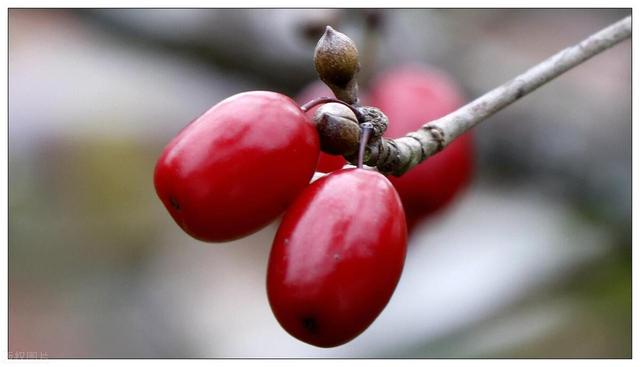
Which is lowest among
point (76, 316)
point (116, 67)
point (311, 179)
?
point (76, 316)

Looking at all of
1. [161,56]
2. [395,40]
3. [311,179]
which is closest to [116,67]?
[161,56]

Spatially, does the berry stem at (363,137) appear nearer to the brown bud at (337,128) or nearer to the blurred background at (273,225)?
the brown bud at (337,128)

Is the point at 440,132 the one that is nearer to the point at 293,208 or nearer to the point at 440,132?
the point at 440,132

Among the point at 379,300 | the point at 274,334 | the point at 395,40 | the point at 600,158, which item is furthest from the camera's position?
the point at 274,334

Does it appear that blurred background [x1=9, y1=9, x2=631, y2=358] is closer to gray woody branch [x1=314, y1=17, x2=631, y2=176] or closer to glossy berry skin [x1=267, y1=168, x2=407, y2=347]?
gray woody branch [x1=314, y1=17, x2=631, y2=176]

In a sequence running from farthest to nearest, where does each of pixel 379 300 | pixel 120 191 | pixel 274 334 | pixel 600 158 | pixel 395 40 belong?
pixel 120 191
pixel 274 334
pixel 395 40
pixel 600 158
pixel 379 300

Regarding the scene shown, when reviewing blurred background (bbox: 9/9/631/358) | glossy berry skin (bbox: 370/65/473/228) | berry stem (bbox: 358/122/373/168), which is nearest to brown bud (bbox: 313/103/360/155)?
berry stem (bbox: 358/122/373/168)
